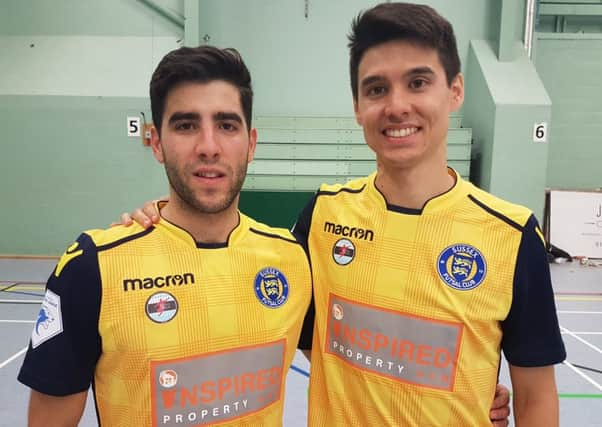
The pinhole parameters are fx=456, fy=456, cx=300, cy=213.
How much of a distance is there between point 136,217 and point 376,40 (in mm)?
895

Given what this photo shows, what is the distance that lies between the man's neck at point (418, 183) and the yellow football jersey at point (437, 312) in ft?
0.10

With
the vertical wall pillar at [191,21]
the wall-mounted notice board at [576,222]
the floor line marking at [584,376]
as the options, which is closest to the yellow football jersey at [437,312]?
the floor line marking at [584,376]

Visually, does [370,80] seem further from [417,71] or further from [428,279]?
[428,279]

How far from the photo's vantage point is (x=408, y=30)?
1.30 m

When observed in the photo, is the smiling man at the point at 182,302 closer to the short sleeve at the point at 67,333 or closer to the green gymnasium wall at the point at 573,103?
the short sleeve at the point at 67,333

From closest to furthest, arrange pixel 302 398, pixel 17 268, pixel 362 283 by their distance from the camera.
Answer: pixel 362 283 < pixel 302 398 < pixel 17 268

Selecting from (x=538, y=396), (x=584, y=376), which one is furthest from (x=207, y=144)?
(x=584, y=376)

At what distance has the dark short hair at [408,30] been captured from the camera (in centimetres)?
130

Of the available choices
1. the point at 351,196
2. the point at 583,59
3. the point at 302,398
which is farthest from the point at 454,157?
the point at 351,196

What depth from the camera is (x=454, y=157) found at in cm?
767

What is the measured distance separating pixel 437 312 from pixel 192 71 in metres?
0.98

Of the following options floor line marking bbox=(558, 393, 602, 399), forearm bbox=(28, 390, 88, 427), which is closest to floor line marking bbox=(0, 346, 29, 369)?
forearm bbox=(28, 390, 88, 427)

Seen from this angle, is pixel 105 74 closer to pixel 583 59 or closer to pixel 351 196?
pixel 351 196

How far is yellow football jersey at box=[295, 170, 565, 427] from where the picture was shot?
1275 mm
